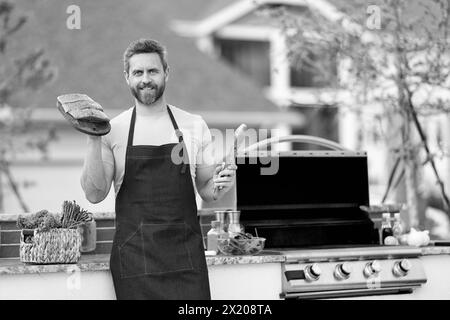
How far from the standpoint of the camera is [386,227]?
196 inches

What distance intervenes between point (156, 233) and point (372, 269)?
4.23 ft

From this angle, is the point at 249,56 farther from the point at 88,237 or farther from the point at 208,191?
the point at 208,191

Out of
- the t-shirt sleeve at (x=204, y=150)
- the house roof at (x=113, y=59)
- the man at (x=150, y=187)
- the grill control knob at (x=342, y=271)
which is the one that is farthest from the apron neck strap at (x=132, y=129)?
the house roof at (x=113, y=59)

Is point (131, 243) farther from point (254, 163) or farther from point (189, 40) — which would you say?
point (189, 40)

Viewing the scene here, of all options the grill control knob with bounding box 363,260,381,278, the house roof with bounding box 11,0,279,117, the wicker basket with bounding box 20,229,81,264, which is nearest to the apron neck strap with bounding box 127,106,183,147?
the wicker basket with bounding box 20,229,81,264

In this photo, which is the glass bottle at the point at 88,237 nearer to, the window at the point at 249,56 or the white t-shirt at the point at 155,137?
the white t-shirt at the point at 155,137

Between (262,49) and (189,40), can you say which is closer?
(189,40)

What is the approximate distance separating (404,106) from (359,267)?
2.54 meters

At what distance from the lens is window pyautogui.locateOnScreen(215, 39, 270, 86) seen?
2164cm

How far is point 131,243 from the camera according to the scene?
376cm

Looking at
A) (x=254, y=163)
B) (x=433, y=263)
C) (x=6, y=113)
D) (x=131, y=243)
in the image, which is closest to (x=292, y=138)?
(x=254, y=163)

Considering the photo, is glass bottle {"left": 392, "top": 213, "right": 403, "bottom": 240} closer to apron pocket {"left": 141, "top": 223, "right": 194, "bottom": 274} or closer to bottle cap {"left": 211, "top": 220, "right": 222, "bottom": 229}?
bottle cap {"left": 211, "top": 220, "right": 222, "bottom": 229}

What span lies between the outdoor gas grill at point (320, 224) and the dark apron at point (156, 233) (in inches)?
27.0

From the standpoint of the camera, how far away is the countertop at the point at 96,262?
12.5 feet
